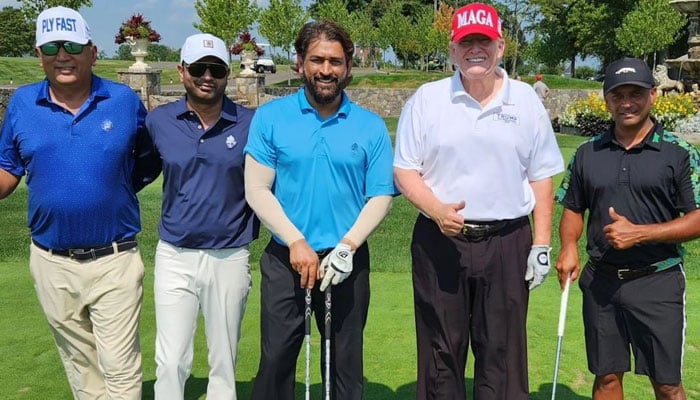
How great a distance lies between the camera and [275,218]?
118 inches

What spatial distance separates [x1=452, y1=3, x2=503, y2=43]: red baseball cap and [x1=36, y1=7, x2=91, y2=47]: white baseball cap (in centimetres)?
178

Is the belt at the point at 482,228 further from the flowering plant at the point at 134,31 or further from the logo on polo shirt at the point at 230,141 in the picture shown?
the flowering plant at the point at 134,31

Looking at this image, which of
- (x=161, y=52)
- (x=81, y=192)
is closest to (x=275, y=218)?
(x=81, y=192)

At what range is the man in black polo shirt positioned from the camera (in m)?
3.04

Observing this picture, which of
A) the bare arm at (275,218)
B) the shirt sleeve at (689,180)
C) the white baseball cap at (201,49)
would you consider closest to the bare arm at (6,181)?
the white baseball cap at (201,49)

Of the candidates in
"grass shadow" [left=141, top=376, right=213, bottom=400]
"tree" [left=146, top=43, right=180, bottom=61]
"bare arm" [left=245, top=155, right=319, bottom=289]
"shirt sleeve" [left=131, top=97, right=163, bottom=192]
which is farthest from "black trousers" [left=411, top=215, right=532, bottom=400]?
"tree" [left=146, top=43, right=180, bottom=61]

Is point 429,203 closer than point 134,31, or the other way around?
point 429,203

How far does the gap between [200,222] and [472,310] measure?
1.35m

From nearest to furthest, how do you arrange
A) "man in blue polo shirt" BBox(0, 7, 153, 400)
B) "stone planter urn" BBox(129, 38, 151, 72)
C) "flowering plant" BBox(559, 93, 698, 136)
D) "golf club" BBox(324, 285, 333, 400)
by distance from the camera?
1. "golf club" BBox(324, 285, 333, 400)
2. "man in blue polo shirt" BBox(0, 7, 153, 400)
3. "flowering plant" BBox(559, 93, 698, 136)
4. "stone planter urn" BBox(129, 38, 151, 72)

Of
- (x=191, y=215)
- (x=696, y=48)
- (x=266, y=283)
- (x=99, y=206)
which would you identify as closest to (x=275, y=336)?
(x=266, y=283)

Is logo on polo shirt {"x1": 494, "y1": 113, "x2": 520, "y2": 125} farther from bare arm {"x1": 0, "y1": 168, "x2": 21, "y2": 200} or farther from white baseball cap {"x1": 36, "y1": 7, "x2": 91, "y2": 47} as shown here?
bare arm {"x1": 0, "y1": 168, "x2": 21, "y2": 200}

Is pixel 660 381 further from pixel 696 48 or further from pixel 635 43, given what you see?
pixel 635 43

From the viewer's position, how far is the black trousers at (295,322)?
124 inches

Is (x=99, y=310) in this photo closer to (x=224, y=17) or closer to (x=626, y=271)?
(x=626, y=271)
